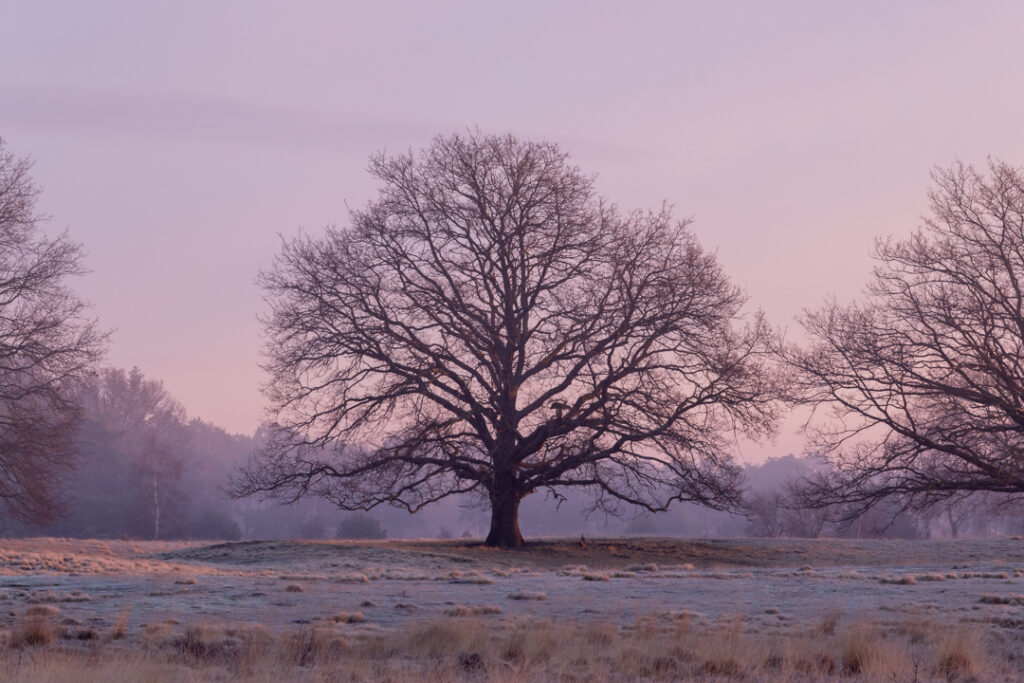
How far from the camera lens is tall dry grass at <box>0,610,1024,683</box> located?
930 cm

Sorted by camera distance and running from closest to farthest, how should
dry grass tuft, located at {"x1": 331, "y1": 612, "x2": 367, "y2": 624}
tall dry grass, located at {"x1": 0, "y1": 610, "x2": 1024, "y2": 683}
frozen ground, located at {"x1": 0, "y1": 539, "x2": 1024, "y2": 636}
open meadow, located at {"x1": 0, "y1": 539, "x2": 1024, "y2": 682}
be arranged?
1. tall dry grass, located at {"x1": 0, "y1": 610, "x2": 1024, "y2": 683}
2. open meadow, located at {"x1": 0, "y1": 539, "x2": 1024, "y2": 682}
3. dry grass tuft, located at {"x1": 331, "y1": 612, "x2": 367, "y2": 624}
4. frozen ground, located at {"x1": 0, "y1": 539, "x2": 1024, "y2": 636}

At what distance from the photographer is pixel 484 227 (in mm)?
26328

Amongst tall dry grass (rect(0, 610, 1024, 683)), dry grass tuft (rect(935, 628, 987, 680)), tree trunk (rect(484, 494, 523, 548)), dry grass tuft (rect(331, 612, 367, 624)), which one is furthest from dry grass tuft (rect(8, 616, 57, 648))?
tree trunk (rect(484, 494, 523, 548))

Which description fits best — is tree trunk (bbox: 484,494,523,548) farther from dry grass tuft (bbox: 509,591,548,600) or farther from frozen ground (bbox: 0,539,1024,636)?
dry grass tuft (bbox: 509,591,548,600)

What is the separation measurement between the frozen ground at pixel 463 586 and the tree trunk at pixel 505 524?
967 millimetres

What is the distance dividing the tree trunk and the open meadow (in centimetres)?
683

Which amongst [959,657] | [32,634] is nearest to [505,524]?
[32,634]

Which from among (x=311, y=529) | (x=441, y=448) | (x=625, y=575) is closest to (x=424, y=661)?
(x=625, y=575)

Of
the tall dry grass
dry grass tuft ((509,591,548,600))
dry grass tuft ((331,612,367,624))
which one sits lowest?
the tall dry grass

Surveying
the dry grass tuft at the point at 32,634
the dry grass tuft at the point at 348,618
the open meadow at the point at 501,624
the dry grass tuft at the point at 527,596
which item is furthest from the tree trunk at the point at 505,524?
the dry grass tuft at the point at 32,634

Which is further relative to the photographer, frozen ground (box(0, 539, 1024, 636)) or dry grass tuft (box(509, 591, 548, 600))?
dry grass tuft (box(509, 591, 548, 600))

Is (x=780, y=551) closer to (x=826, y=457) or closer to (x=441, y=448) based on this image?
(x=826, y=457)

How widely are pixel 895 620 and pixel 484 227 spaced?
54.2 feet

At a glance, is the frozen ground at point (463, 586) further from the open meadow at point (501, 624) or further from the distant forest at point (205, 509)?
the distant forest at point (205, 509)
